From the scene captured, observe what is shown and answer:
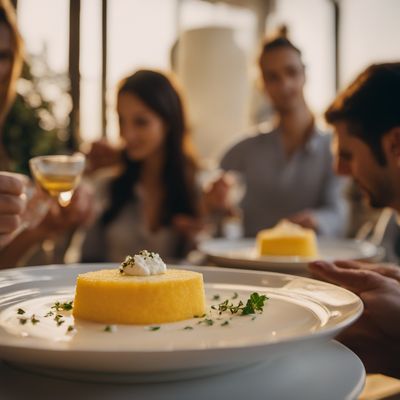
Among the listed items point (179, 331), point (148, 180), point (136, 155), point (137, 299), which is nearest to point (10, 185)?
point (137, 299)

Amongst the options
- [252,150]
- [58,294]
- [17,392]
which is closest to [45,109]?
[252,150]

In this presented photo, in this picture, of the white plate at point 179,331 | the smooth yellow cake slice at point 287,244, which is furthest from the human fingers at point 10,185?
the smooth yellow cake slice at point 287,244

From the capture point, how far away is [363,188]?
235 cm

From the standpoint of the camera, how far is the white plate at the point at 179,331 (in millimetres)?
631

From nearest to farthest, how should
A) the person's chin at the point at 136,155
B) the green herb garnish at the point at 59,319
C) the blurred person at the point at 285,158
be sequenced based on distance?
the green herb garnish at the point at 59,319, the person's chin at the point at 136,155, the blurred person at the point at 285,158

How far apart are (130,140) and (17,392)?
2730 mm

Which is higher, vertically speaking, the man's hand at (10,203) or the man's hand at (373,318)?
the man's hand at (10,203)

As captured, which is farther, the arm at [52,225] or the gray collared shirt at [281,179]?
the gray collared shirt at [281,179]

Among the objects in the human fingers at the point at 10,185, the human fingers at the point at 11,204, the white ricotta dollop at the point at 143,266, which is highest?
the human fingers at the point at 10,185

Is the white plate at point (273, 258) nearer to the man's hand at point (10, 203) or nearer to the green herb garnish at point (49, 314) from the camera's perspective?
the man's hand at point (10, 203)

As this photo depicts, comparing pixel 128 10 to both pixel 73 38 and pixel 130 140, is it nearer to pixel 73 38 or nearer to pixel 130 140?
pixel 73 38

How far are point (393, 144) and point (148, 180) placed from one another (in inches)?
69.1

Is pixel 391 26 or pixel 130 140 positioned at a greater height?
pixel 391 26

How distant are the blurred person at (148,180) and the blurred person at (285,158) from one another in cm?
57
